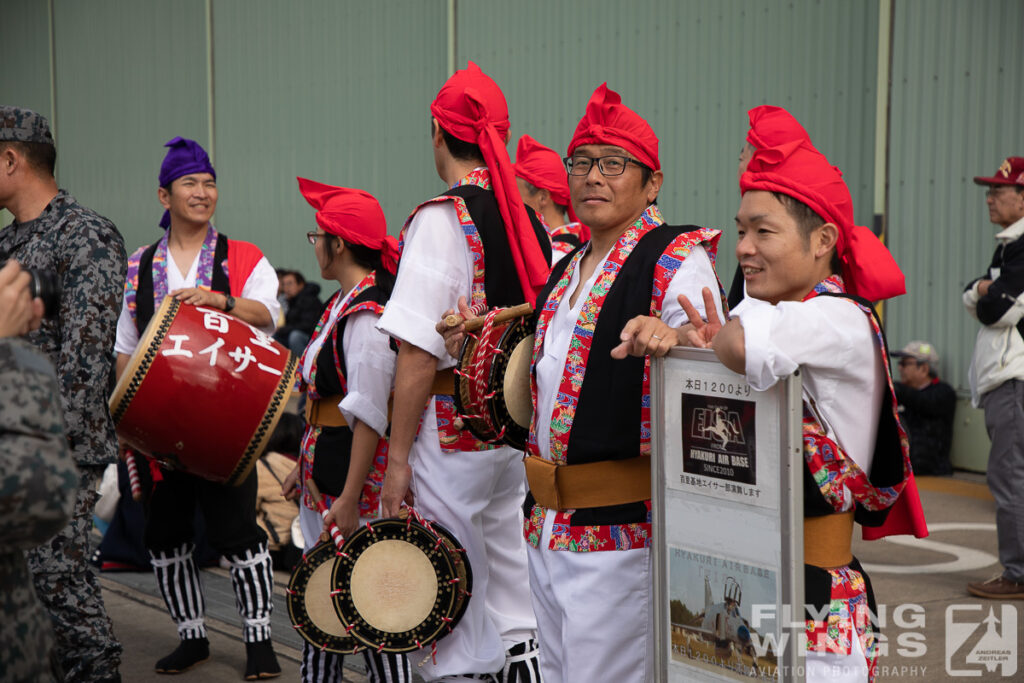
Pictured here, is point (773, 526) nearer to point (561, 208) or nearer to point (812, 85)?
point (561, 208)

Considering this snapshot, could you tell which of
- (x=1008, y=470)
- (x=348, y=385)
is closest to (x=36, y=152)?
(x=348, y=385)

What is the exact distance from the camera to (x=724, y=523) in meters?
2.18

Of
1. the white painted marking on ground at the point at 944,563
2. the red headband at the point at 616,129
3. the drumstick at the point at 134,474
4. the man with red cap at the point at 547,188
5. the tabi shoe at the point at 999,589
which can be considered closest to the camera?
the red headband at the point at 616,129

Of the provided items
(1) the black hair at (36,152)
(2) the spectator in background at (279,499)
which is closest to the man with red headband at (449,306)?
(1) the black hair at (36,152)

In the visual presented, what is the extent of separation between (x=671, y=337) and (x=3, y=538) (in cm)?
127

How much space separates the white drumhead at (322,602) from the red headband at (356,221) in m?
1.03

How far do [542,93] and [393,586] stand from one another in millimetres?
7903

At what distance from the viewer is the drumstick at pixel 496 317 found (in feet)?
9.30

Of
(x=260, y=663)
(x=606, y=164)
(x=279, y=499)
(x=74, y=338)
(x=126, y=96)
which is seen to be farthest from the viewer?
(x=126, y=96)

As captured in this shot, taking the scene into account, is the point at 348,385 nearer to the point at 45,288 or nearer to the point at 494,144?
the point at 494,144

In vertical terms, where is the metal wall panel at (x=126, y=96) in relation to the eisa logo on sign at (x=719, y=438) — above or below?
above

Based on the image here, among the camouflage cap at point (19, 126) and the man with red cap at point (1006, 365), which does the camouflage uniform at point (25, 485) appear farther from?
the man with red cap at point (1006, 365)

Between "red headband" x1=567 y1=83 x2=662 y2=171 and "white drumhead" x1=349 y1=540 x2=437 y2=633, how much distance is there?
132 cm

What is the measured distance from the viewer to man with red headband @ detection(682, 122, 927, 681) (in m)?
2.12
